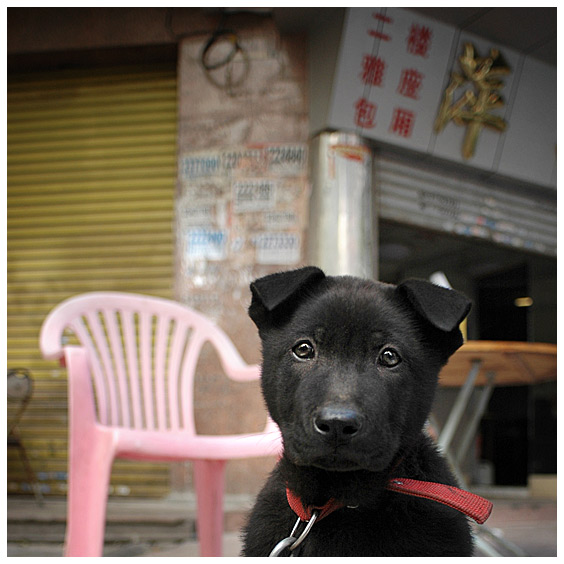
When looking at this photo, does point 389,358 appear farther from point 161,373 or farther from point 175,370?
point 175,370

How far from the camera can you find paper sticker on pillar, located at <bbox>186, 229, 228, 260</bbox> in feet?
16.7

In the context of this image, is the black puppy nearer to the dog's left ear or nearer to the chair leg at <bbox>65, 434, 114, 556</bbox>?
the dog's left ear

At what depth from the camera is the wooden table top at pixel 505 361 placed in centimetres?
326

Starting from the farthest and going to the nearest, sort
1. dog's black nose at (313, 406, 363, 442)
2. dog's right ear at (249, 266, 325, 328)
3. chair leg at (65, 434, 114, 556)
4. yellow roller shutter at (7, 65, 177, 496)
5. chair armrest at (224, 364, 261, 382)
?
yellow roller shutter at (7, 65, 177, 496) → chair armrest at (224, 364, 261, 382) → chair leg at (65, 434, 114, 556) → dog's right ear at (249, 266, 325, 328) → dog's black nose at (313, 406, 363, 442)

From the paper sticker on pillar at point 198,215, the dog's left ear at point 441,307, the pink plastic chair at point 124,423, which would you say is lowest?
the pink plastic chair at point 124,423

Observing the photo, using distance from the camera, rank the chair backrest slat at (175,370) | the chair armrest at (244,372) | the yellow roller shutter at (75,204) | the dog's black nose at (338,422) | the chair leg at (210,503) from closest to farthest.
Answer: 1. the dog's black nose at (338,422)
2. the chair leg at (210,503)
3. the chair armrest at (244,372)
4. the chair backrest slat at (175,370)
5. the yellow roller shutter at (75,204)

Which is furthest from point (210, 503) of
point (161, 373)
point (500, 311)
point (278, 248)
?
point (500, 311)

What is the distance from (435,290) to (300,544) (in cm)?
65

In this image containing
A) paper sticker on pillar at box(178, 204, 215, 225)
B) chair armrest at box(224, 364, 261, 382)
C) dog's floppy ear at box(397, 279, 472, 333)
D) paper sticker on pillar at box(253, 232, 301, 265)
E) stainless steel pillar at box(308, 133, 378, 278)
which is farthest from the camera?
paper sticker on pillar at box(178, 204, 215, 225)

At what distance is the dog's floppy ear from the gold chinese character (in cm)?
406

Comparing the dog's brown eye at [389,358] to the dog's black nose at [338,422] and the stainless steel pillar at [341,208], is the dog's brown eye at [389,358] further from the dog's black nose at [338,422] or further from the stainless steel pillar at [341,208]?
the stainless steel pillar at [341,208]

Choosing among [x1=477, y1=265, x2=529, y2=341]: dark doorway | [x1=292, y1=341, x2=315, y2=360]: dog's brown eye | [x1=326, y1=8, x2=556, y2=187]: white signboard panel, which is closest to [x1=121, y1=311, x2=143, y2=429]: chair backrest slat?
[x1=292, y1=341, x2=315, y2=360]: dog's brown eye

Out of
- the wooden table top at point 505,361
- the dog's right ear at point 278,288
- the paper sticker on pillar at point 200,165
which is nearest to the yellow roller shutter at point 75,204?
the paper sticker on pillar at point 200,165

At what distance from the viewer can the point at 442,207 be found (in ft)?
18.2
